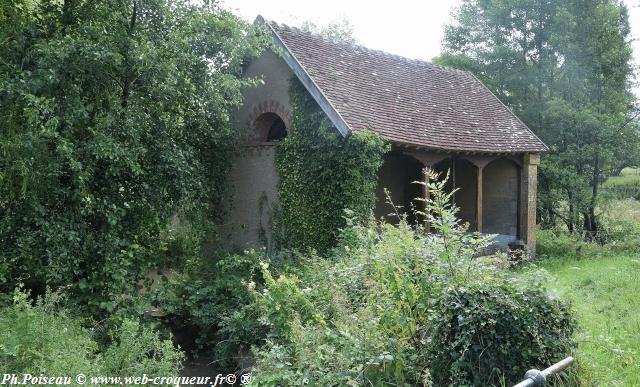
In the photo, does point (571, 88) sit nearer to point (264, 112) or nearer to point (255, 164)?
point (264, 112)

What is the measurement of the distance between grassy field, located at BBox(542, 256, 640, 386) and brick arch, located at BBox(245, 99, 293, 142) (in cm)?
611

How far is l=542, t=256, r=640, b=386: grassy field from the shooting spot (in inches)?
188

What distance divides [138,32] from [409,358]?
18.7 feet

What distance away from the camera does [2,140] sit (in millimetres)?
6297

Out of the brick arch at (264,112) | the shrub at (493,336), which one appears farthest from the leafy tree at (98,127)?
the shrub at (493,336)

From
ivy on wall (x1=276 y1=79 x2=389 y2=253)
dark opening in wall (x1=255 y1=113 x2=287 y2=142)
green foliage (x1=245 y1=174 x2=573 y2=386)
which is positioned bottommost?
green foliage (x1=245 y1=174 x2=573 y2=386)

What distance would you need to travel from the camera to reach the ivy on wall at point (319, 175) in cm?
966

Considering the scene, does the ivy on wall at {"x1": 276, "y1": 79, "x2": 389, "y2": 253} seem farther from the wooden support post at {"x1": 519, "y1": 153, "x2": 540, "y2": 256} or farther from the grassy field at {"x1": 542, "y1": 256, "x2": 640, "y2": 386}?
the wooden support post at {"x1": 519, "y1": 153, "x2": 540, "y2": 256}

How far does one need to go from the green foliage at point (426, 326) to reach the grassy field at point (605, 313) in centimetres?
54

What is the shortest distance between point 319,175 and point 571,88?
10.9 metres

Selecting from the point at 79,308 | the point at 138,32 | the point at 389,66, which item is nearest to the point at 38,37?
the point at 138,32

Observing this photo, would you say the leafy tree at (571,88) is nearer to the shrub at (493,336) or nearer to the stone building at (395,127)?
the stone building at (395,127)

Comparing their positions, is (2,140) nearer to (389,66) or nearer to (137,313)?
(137,313)

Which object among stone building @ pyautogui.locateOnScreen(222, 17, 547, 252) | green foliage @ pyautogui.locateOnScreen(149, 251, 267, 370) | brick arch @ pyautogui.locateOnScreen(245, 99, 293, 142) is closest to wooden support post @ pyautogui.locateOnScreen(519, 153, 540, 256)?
stone building @ pyautogui.locateOnScreen(222, 17, 547, 252)
